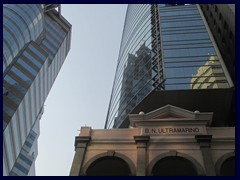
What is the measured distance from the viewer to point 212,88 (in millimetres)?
32719

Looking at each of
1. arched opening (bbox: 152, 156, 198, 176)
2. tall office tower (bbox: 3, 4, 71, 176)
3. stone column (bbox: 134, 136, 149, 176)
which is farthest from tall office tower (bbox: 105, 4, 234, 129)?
tall office tower (bbox: 3, 4, 71, 176)

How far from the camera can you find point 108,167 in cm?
2367

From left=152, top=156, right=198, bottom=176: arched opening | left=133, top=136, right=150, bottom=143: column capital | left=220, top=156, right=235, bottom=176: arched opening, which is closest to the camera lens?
left=220, top=156, right=235, bottom=176: arched opening

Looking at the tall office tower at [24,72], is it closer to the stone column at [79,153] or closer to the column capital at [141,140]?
the stone column at [79,153]

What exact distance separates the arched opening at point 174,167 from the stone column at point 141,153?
87cm

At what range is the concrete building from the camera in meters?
21.7

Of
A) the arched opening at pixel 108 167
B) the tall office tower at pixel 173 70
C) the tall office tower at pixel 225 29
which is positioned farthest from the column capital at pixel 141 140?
the tall office tower at pixel 225 29

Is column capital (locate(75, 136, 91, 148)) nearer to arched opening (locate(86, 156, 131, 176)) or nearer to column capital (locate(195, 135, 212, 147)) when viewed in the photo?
arched opening (locate(86, 156, 131, 176))

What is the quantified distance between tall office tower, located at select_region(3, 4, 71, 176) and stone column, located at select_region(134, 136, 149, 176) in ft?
100

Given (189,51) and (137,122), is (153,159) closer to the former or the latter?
(137,122)

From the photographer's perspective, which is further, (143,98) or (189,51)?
(189,51)

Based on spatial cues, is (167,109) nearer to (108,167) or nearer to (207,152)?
(207,152)

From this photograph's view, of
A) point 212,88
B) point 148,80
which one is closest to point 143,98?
point 148,80

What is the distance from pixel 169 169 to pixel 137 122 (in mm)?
4203
